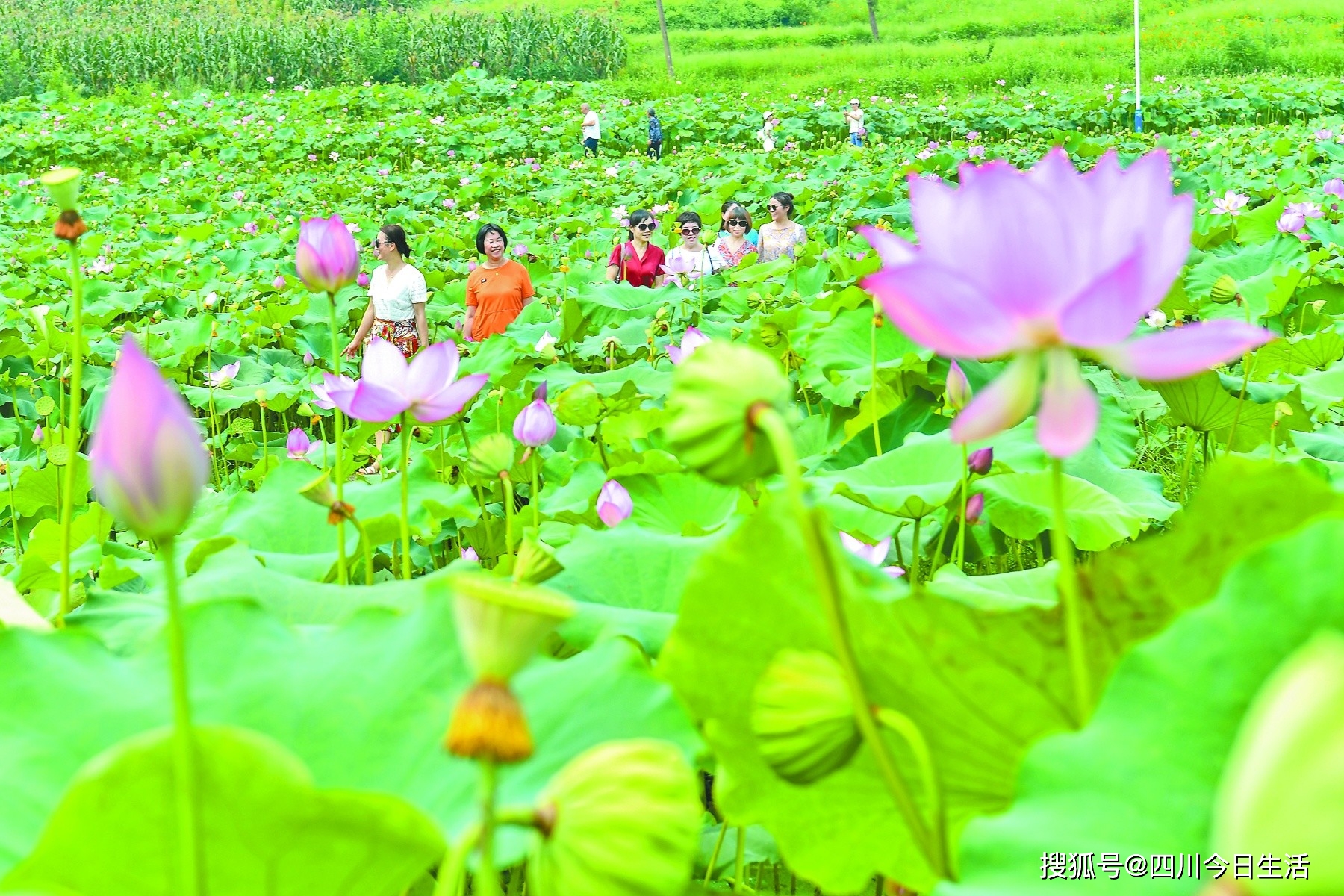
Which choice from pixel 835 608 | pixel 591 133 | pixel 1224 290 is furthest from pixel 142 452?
pixel 591 133

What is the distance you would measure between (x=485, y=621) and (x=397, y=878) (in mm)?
133

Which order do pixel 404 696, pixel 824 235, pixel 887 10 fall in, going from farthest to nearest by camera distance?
pixel 887 10 → pixel 824 235 → pixel 404 696

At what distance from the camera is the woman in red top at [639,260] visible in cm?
388

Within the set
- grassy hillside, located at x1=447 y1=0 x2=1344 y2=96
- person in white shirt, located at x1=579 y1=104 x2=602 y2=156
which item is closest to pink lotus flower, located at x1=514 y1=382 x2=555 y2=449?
person in white shirt, located at x1=579 y1=104 x2=602 y2=156

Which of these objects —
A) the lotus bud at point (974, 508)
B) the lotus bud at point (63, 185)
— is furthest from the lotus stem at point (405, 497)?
the lotus bud at point (974, 508)

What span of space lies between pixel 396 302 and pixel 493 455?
2736mm

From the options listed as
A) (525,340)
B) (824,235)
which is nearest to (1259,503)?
(525,340)

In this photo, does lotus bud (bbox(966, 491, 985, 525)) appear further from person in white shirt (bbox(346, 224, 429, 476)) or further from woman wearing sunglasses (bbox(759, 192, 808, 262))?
woman wearing sunglasses (bbox(759, 192, 808, 262))

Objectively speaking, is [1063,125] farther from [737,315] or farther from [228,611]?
[228,611]

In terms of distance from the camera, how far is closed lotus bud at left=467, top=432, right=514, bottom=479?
84 cm

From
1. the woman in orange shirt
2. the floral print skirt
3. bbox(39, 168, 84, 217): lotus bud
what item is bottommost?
the floral print skirt

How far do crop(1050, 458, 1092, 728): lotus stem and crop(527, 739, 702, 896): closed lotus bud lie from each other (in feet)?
0.37

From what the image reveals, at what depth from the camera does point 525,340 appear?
2.70 m

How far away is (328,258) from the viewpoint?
0.85 m
